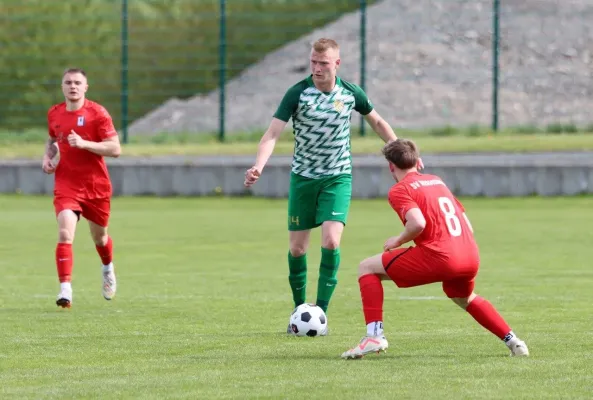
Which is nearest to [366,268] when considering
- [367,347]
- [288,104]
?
[367,347]

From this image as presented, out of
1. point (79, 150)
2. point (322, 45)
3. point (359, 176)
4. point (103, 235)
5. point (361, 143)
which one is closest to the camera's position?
point (322, 45)

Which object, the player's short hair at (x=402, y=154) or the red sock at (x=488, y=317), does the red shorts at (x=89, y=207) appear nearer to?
the player's short hair at (x=402, y=154)

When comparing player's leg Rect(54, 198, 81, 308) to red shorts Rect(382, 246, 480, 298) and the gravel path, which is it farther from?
the gravel path

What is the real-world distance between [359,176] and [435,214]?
15032 mm

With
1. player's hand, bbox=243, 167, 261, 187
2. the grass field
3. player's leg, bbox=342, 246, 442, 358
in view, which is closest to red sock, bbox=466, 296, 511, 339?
the grass field

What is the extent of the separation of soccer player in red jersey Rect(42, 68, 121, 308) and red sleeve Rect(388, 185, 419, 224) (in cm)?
428

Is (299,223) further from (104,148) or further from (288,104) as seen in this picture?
(104,148)

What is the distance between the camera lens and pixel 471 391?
23.9ft

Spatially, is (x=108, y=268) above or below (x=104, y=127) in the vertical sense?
below

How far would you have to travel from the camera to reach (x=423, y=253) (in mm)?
8453

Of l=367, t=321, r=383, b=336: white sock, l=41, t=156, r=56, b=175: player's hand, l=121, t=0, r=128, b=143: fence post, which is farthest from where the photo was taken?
l=121, t=0, r=128, b=143: fence post

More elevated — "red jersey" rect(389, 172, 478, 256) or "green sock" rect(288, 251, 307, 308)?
"red jersey" rect(389, 172, 478, 256)

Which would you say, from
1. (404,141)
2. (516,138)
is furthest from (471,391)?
(516,138)

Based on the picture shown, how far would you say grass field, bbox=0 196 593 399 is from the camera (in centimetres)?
759
